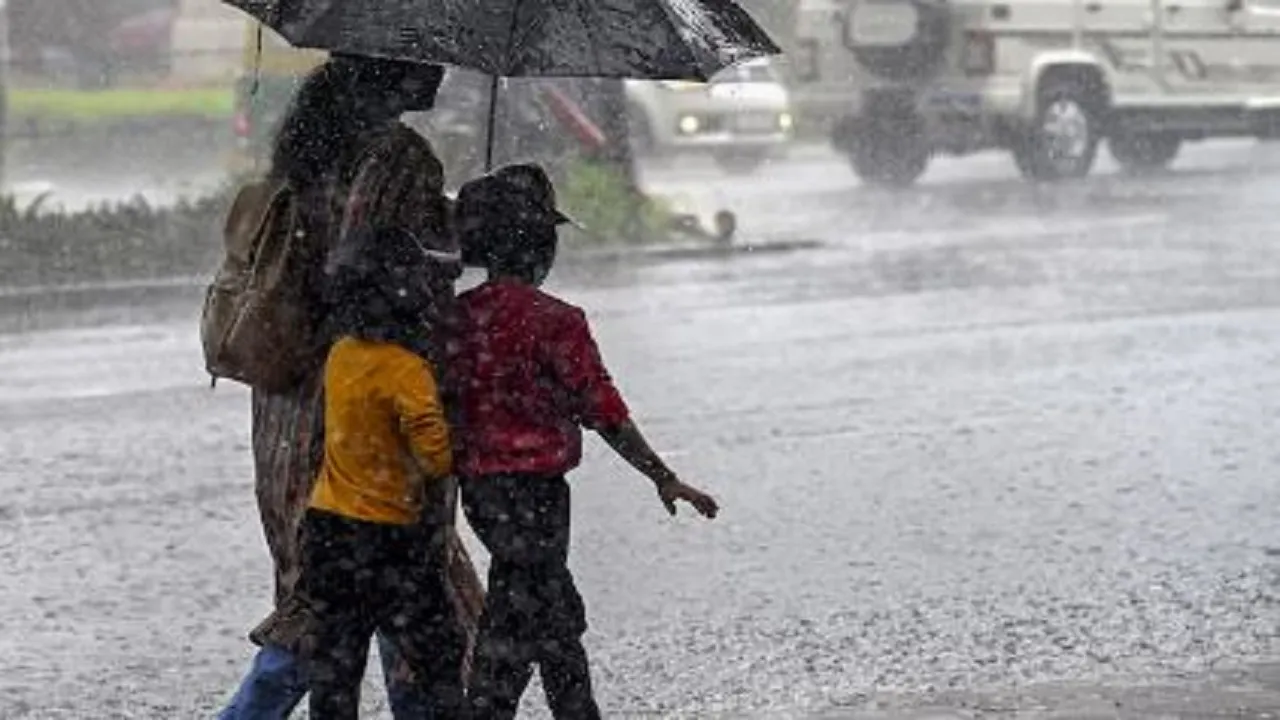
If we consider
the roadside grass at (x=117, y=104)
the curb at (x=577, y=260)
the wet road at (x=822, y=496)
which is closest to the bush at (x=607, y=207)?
the curb at (x=577, y=260)

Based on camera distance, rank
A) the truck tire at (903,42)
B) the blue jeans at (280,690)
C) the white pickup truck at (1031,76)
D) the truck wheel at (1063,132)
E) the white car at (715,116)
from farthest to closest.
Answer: the white car at (715,116), the truck wheel at (1063,132), the white pickup truck at (1031,76), the truck tire at (903,42), the blue jeans at (280,690)

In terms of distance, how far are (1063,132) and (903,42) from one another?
214cm

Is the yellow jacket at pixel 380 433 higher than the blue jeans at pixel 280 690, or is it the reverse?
the yellow jacket at pixel 380 433

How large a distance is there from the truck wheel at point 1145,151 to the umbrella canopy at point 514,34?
21.2 metres

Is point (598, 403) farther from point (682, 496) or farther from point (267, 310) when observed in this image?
point (267, 310)

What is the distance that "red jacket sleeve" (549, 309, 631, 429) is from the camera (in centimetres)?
557

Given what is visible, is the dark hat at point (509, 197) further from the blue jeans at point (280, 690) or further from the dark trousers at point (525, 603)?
the blue jeans at point (280, 690)

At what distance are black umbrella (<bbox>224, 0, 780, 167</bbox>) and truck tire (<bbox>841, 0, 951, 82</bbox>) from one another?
1902 cm

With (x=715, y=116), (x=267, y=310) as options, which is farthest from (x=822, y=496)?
(x=715, y=116)

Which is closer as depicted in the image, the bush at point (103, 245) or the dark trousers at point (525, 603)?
the dark trousers at point (525, 603)

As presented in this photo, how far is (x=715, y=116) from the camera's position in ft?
84.0

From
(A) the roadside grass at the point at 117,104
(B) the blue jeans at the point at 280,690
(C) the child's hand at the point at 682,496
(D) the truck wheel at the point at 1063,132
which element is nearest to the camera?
(C) the child's hand at the point at 682,496

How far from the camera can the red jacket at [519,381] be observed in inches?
219

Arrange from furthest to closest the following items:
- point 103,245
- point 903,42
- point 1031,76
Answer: point 1031,76 < point 903,42 < point 103,245
